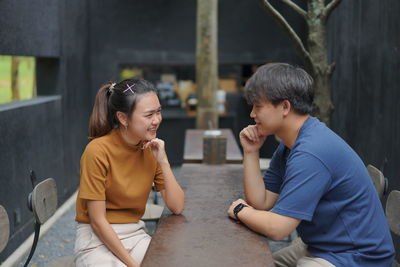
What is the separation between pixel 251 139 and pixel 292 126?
0.36 m

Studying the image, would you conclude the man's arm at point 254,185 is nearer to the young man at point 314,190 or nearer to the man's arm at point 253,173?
the man's arm at point 253,173

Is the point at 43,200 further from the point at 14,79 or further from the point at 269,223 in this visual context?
the point at 14,79

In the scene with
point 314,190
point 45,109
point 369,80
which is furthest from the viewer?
point 45,109

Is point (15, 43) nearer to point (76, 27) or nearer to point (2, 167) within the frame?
point (2, 167)

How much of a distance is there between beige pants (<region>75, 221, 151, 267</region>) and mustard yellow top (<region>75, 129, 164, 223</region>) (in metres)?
0.04

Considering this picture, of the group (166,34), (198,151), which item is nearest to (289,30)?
(198,151)

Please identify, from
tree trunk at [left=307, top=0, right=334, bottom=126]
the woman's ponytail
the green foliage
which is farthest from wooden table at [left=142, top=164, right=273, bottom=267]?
the green foliage

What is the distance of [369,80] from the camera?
5348 mm

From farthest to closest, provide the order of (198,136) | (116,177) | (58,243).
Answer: (198,136) < (58,243) < (116,177)

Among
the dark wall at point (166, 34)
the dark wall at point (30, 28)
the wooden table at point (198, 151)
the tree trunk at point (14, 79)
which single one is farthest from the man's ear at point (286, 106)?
the dark wall at point (166, 34)

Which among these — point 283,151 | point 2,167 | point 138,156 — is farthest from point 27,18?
point 283,151

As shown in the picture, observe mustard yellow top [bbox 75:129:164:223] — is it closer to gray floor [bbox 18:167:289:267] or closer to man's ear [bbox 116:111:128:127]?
man's ear [bbox 116:111:128:127]

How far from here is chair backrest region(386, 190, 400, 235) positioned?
2609mm

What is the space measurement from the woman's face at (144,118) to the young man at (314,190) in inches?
20.5
